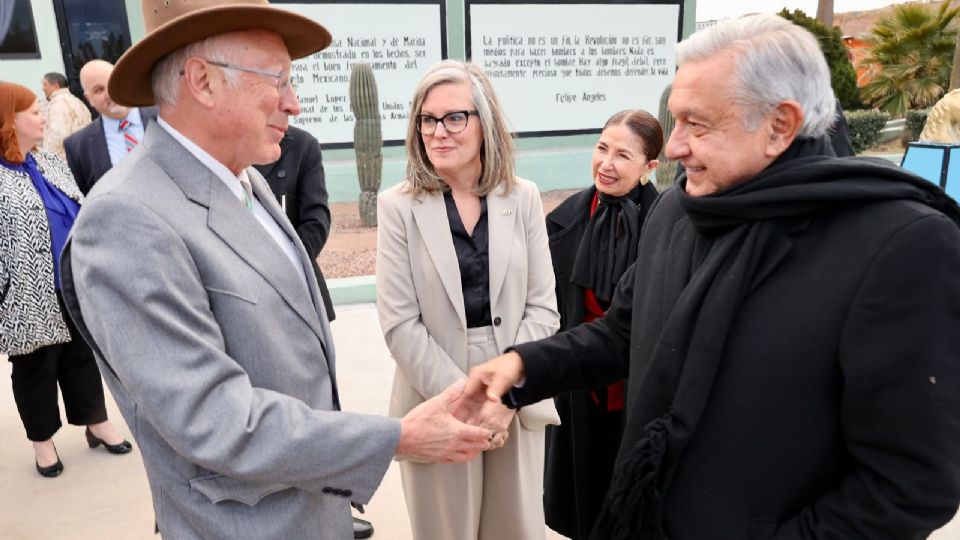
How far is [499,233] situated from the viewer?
235 cm

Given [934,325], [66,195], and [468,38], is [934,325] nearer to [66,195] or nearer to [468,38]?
[66,195]

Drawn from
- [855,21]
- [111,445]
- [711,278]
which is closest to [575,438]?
[711,278]

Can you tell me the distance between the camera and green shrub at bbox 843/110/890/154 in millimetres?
16109

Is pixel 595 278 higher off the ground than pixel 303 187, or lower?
lower

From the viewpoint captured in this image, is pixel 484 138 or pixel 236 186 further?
pixel 484 138

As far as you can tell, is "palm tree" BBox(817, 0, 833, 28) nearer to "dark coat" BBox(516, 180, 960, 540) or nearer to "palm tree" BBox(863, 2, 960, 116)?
"palm tree" BBox(863, 2, 960, 116)

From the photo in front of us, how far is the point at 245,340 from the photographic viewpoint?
131 centimetres

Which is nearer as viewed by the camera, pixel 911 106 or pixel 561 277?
pixel 561 277

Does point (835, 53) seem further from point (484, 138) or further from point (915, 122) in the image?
point (484, 138)

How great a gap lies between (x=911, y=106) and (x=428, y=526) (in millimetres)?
22724

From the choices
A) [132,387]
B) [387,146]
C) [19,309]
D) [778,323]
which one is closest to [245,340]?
[132,387]

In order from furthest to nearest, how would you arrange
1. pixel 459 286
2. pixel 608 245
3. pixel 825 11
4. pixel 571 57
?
pixel 825 11 → pixel 571 57 → pixel 608 245 → pixel 459 286

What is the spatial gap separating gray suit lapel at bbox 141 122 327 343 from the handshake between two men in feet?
1.07

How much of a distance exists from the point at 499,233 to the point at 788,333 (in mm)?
1257
